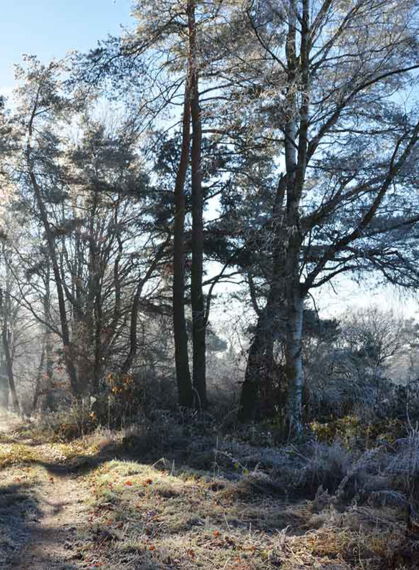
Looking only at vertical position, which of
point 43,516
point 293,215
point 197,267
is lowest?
point 43,516

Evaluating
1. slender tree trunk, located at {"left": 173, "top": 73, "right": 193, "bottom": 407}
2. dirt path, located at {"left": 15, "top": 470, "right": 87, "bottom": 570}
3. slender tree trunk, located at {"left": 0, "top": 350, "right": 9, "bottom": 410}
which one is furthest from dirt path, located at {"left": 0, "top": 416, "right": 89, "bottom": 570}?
slender tree trunk, located at {"left": 0, "top": 350, "right": 9, "bottom": 410}

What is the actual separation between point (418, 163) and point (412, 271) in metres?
1.79

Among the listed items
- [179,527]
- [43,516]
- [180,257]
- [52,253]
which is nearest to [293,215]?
[180,257]

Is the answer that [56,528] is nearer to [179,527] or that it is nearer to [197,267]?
[179,527]

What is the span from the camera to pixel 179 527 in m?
4.74

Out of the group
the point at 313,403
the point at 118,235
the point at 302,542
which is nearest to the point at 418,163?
the point at 313,403

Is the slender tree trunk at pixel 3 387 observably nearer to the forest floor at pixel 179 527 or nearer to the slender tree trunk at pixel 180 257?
the slender tree trunk at pixel 180 257

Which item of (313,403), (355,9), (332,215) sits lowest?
(313,403)

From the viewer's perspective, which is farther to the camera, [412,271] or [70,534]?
[412,271]

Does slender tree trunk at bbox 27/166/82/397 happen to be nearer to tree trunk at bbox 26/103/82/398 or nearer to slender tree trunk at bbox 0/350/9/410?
tree trunk at bbox 26/103/82/398

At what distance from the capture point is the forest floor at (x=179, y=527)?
4.02m

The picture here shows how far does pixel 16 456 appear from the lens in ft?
27.9

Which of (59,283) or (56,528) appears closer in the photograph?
(56,528)

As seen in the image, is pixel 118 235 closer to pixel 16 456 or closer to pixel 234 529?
pixel 16 456
